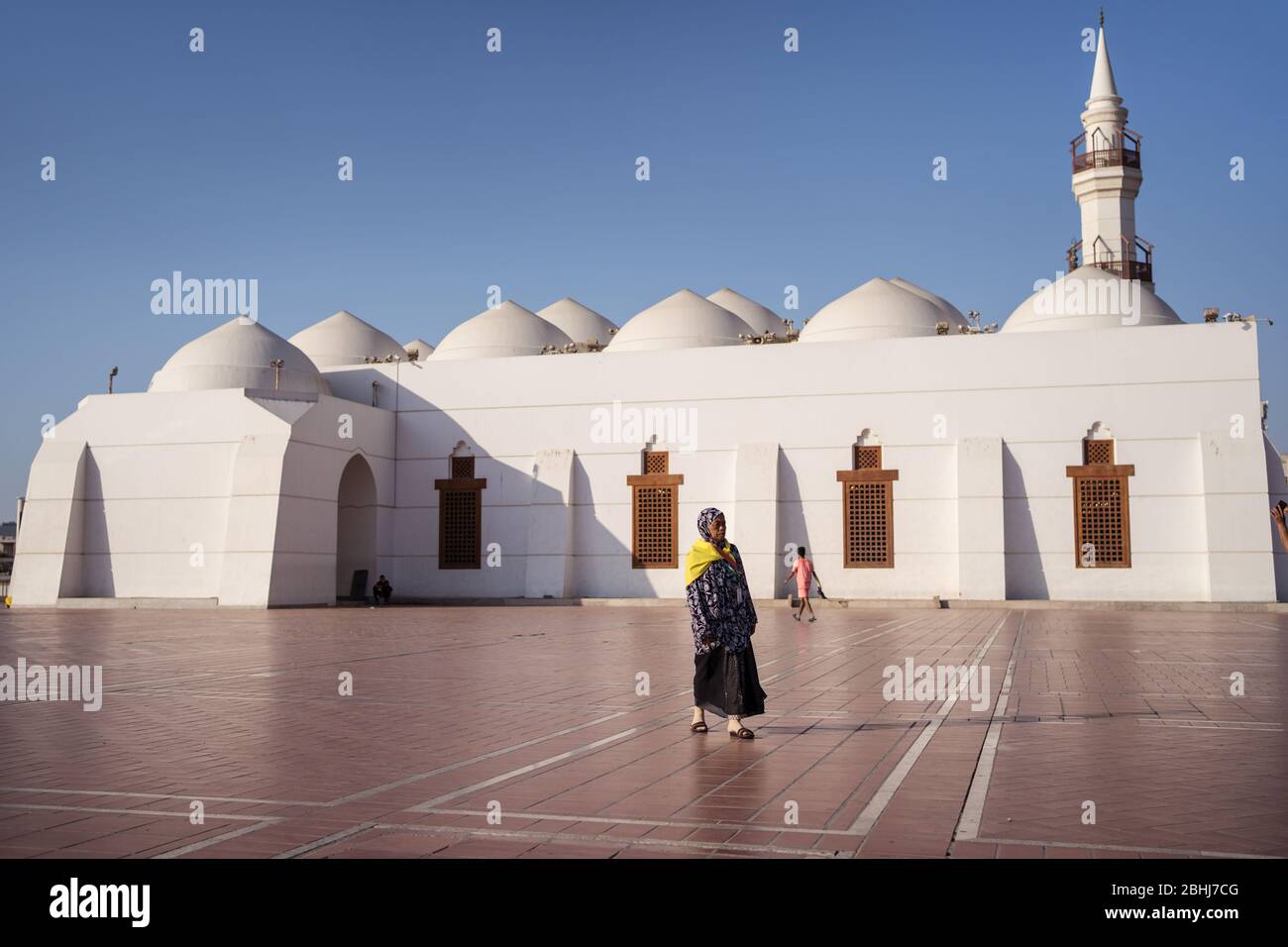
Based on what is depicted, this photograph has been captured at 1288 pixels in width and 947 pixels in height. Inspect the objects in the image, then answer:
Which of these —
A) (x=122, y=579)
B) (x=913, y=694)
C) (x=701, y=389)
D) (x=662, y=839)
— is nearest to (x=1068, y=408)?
(x=701, y=389)

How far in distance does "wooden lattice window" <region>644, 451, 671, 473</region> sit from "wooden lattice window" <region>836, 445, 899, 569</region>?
4.34 m

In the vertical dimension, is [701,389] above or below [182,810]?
above

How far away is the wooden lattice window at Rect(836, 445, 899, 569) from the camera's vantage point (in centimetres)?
2717

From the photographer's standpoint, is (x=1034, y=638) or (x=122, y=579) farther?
(x=122, y=579)

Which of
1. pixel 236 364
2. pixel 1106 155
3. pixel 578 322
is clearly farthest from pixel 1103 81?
pixel 236 364

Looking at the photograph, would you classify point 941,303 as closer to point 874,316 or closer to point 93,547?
point 874,316

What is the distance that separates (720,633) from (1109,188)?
28283mm

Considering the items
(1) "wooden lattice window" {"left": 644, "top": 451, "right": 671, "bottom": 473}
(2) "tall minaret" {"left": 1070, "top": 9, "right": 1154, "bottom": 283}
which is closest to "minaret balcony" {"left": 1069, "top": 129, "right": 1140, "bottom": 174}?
(2) "tall minaret" {"left": 1070, "top": 9, "right": 1154, "bottom": 283}

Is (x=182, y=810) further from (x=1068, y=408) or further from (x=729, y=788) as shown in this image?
(x=1068, y=408)

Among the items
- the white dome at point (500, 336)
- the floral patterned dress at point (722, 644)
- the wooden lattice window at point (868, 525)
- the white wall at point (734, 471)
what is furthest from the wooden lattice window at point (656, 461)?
the floral patterned dress at point (722, 644)
